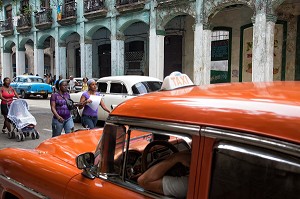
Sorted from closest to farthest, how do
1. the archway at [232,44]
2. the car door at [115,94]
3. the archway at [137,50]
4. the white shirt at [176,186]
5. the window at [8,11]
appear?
the white shirt at [176,186] < the car door at [115,94] < the archway at [232,44] < the archway at [137,50] < the window at [8,11]

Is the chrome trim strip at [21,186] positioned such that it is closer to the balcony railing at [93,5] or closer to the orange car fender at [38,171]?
the orange car fender at [38,171]

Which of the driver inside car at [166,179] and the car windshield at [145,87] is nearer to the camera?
the driver inside car at [166,179]

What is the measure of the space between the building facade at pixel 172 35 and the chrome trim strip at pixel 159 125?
11400 millimetres

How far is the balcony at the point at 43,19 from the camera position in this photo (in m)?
22.9

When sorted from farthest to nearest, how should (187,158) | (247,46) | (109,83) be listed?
(247,46)
(109,83)
(187,158)

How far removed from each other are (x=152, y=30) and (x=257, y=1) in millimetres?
5618

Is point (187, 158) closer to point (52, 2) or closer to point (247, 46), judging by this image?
point (247, 46)

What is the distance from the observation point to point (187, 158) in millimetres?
1732

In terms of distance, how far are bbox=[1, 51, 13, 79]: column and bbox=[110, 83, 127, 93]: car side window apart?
20.6 meters

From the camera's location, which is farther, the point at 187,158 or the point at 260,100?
the point at 187,158

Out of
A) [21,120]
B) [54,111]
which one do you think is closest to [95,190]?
[54,111]

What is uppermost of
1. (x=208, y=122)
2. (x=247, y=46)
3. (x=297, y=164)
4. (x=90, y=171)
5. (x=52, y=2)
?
(x=52, y=2)

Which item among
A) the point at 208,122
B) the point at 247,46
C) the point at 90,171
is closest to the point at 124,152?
the point at 90,171

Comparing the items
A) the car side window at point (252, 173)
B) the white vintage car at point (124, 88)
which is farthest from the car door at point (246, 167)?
the white vintage car at point (124, 88)
